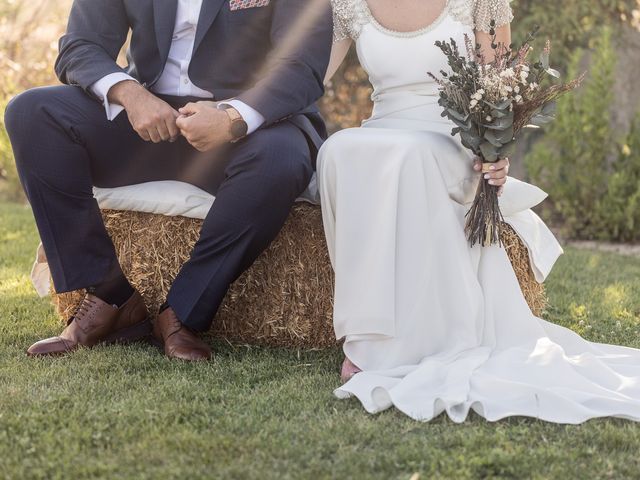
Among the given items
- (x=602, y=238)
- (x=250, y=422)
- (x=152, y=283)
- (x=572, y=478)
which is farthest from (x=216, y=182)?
(x=602, y=238)

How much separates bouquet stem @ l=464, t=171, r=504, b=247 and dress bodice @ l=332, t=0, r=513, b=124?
619 mm

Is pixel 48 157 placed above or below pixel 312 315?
above

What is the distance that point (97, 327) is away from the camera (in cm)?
295

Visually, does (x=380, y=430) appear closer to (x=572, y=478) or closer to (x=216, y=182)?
(x=572, y=478)

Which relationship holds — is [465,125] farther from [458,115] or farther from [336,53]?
[336,53]

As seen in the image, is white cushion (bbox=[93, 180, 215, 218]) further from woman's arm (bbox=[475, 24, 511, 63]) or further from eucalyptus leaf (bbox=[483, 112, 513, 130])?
woman's arm (bbox=[475, 24, 511, 63])

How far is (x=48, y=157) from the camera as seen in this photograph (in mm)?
2848

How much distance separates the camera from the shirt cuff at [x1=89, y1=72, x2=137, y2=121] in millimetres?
2941

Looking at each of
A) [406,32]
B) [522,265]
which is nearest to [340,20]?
[406,32]

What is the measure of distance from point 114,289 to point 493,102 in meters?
1.43

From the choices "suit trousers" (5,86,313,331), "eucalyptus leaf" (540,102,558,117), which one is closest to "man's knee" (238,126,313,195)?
"suit trousers" (5,86,313,331)

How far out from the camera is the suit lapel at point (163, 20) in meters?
3.10

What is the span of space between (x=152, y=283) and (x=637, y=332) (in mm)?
1894

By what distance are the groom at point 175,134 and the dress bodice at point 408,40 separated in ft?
0.50
